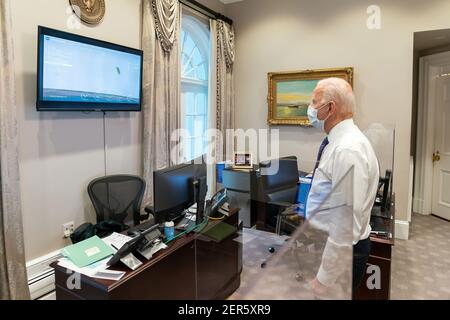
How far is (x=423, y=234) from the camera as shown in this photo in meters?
4.04

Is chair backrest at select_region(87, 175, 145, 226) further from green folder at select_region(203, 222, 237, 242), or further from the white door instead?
the white door

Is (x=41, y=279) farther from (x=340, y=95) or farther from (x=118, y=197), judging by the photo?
(x=340, y=95)

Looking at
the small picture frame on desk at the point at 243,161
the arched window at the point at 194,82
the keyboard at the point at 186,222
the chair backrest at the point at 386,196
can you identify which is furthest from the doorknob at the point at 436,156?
the keyboard at the point at 186,222

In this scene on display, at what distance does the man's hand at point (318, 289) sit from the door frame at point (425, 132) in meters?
4.25

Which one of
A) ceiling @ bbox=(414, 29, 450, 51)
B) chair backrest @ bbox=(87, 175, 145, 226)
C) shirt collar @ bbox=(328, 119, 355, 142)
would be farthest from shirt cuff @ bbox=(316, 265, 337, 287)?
ceiling @ bbox=(414, 29, 450, 51)

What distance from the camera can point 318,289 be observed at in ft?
3.97

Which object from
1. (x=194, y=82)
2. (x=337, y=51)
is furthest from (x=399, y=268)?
(x=194, y=82)

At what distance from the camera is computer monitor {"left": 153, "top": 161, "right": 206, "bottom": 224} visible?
1980 mm

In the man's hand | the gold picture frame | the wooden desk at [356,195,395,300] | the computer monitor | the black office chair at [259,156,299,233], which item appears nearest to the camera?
the man's hand

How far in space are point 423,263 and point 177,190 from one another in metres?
2.74

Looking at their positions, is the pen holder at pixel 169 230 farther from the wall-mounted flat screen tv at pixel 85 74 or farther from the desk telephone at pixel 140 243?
the wall-mounted flat screen tv at pixel 85 74

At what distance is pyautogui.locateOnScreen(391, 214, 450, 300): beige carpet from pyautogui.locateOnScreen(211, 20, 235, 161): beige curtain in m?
2.52
